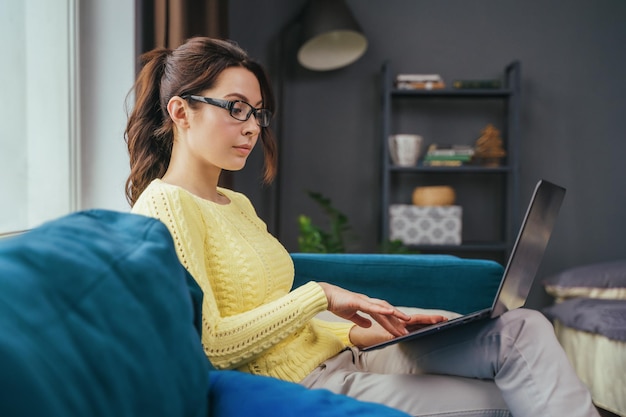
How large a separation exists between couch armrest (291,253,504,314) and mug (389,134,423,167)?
1665 mm

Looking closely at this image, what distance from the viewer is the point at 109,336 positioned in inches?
20.6

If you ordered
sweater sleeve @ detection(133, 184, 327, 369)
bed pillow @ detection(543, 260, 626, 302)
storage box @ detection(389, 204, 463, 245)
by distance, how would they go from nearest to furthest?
1. sweater sleeve @ detection(133, 184, 327, 369)
2. bed pillow @ detection(543, 260, 626, 302)
3. storage box @ detection(389, 204, 463, 245)

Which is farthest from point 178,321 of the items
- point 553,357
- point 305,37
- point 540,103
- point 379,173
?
point 540,103

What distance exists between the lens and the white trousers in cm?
96

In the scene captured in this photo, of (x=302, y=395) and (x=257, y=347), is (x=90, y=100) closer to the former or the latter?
(x=257, y=347)

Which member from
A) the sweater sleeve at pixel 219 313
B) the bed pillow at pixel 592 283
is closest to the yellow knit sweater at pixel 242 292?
the sweater sleeve at pixel 219 313

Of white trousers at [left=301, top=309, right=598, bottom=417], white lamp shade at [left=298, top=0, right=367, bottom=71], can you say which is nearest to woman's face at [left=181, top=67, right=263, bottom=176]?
white trousers at [left=301, top=309, right=598, bottom=417]

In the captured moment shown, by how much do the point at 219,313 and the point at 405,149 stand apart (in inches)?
94.3

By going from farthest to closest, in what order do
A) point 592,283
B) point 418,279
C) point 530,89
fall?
point 530,89, point 592,283, point 418,279

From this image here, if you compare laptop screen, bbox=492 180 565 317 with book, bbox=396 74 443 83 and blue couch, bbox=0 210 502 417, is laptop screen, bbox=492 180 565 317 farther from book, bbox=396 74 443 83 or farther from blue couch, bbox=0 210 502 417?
book, bbox=396 74 443 83

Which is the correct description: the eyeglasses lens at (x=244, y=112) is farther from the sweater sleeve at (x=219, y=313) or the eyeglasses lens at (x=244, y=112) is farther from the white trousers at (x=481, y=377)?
the white trousers at (x=481, y=377)

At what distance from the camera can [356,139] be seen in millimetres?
3609

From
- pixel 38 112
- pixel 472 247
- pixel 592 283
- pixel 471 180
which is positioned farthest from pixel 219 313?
pixel 471 180

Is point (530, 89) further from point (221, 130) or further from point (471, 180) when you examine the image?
point (221, 130)
